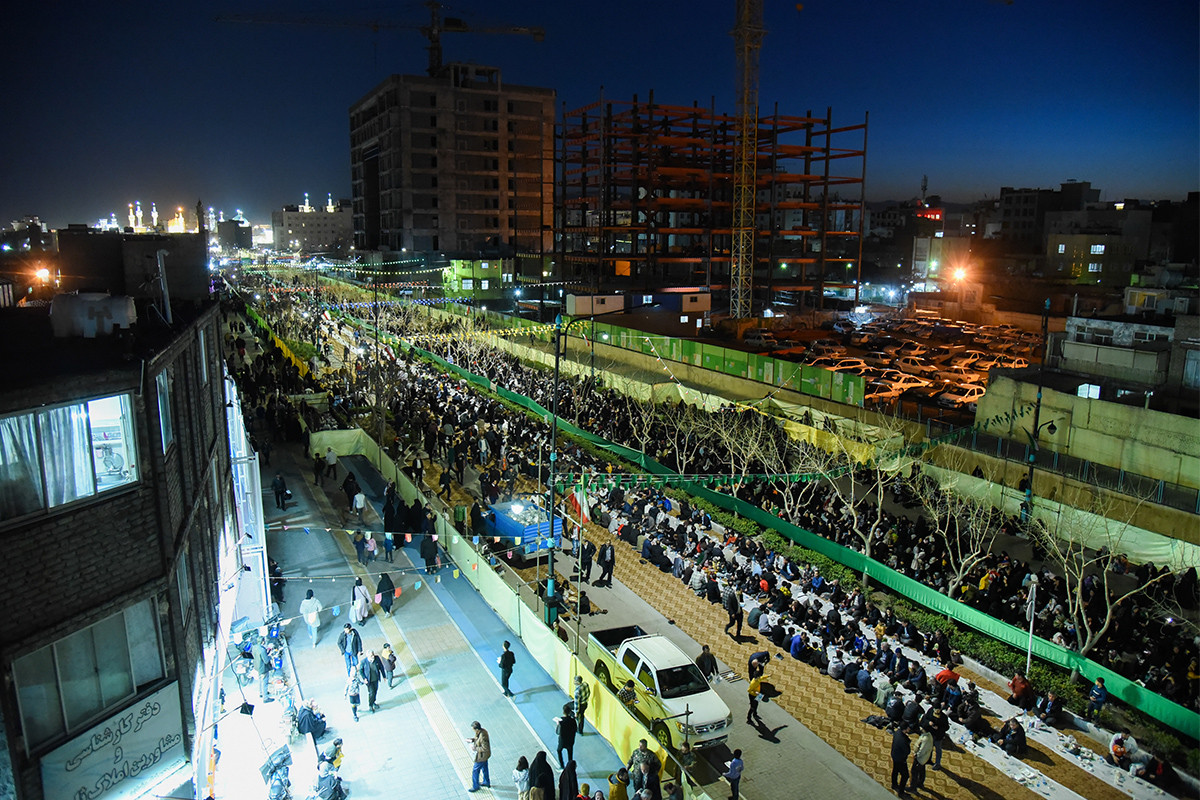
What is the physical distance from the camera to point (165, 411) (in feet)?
31.1

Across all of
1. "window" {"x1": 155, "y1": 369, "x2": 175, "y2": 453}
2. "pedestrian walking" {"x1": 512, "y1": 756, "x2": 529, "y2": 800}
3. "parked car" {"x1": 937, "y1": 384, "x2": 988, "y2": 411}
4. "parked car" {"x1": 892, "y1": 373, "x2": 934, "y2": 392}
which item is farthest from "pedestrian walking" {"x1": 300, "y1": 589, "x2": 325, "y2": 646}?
"parked car" {"x1": 892, "y1": 373, "x2": 934, "y2": 392}

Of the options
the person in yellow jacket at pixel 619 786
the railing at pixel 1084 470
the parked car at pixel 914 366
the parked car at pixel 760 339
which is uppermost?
the parked car at pixel 760 339

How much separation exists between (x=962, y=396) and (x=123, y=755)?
33591mm

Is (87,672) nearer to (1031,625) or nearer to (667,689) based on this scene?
(667,689)

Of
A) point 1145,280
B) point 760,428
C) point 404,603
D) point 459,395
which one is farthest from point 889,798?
point 1145,280

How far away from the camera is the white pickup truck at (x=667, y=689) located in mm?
11492

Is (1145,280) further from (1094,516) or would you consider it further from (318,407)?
(318,407)

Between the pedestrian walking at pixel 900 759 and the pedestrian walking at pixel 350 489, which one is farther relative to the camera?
the pedestrian walking at pixel 350 489

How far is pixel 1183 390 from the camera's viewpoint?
86.3 feet

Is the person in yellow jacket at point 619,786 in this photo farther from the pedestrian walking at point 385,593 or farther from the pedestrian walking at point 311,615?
the pedestrian walking at point 385,593

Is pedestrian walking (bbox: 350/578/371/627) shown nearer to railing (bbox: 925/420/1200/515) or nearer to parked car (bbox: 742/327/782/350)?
railing (bbox: 925/420/1200/515)

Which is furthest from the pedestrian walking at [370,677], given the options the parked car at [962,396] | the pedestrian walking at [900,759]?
the parked car at [962,396]

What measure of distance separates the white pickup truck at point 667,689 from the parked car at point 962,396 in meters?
24.5

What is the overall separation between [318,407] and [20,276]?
12779 mm
